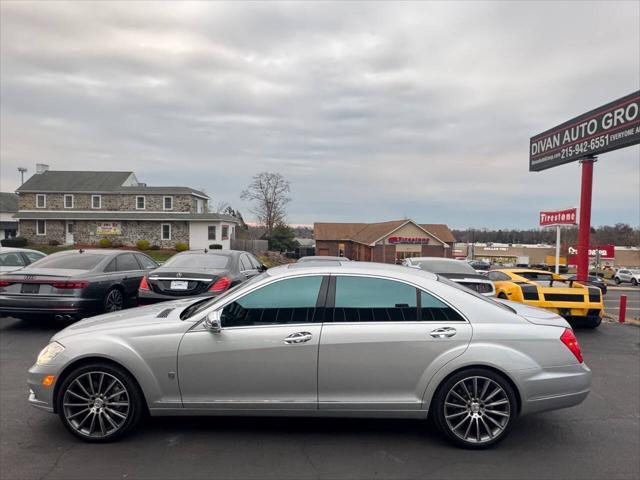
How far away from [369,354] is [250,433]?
4.36 feet

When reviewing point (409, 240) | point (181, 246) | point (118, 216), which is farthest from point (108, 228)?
point (409, 240)

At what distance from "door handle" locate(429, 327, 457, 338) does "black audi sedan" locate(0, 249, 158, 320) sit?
20.5 feet

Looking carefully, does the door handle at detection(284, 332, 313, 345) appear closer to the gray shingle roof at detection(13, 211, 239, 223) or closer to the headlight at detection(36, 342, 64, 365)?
the headlight at detection(36, 342, 64, 365)

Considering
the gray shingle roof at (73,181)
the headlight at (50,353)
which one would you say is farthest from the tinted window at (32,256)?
the gray shingle roof at (73,181)

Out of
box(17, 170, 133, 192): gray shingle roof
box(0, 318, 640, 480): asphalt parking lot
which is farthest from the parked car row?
box(17, 170, 133, 192): gray shingle roof

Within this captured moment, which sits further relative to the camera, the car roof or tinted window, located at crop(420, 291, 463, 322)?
the car roof

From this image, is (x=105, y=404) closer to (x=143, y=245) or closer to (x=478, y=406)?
(x=478, y=406)

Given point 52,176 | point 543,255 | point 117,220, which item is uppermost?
point 52,176

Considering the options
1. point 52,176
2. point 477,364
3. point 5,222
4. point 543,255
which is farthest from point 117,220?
point 543,255

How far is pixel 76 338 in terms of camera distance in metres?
3.82

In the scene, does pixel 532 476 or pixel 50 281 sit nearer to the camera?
pixel 532 476

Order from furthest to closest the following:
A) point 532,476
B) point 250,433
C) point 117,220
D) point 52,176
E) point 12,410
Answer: point 52,176, point 117,220, point 12,410, point 250,433, point 532,476

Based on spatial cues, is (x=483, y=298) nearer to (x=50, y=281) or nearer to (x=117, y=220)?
(x=50, y=281)

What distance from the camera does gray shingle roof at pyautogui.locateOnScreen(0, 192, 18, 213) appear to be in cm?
5206
